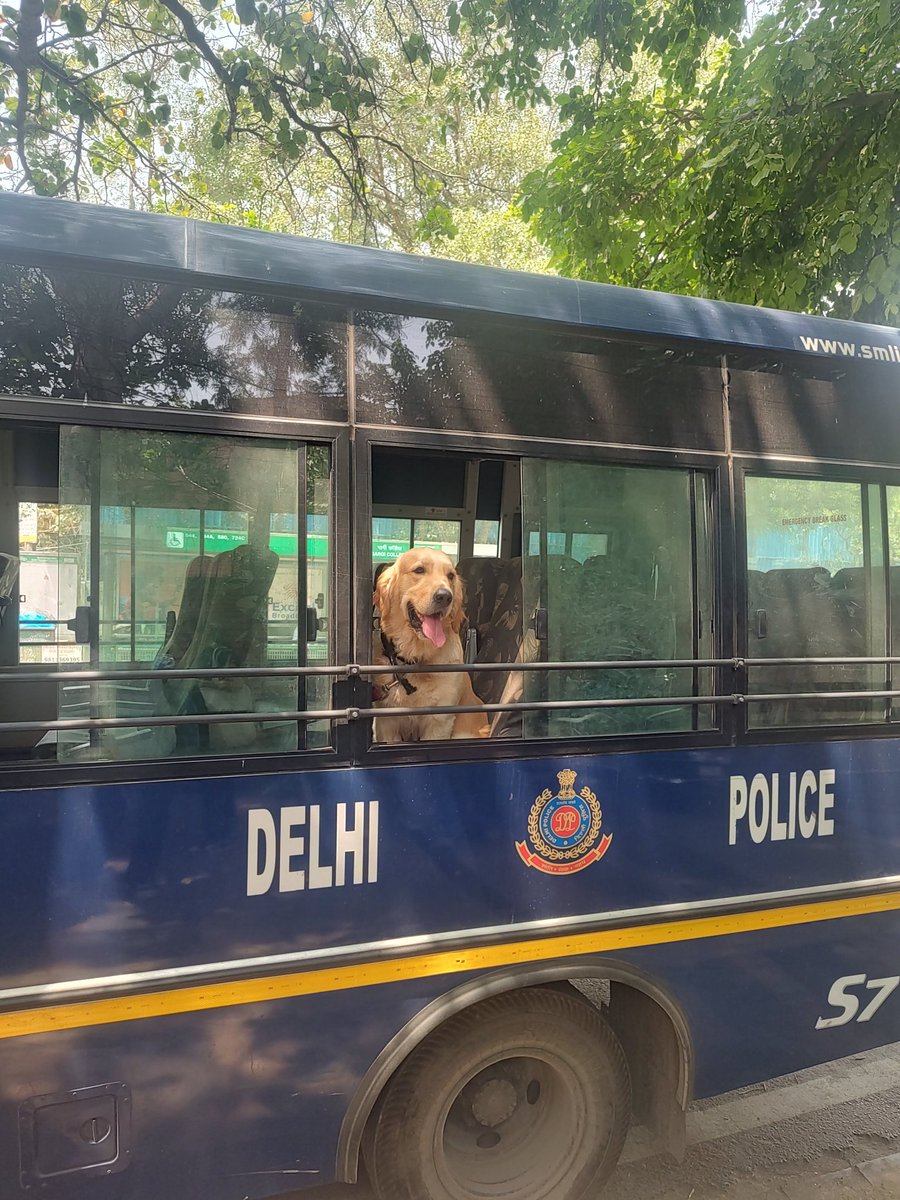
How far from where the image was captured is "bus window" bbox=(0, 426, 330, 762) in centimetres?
240

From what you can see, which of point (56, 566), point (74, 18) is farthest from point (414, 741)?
point (74, 18)

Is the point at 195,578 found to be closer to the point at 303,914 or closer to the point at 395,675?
the point at 395,675

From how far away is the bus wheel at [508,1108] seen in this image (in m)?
2.61

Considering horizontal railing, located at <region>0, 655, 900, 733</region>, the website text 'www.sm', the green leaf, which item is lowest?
horizontal railing, located at <region>0, 655, 900, 733</region>

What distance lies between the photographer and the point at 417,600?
3.10 m

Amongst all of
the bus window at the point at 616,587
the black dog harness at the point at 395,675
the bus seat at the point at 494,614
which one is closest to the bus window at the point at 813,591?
the bus window at the point at 616,587

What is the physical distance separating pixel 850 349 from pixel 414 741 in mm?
2343

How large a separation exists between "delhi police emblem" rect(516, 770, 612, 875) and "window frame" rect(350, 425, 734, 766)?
137mm

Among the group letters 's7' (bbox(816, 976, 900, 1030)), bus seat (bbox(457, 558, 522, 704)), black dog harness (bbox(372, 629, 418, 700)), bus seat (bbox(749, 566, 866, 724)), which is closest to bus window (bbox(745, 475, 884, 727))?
bus seat (bbox(749, 566, 866, 724))

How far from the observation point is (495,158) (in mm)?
19141

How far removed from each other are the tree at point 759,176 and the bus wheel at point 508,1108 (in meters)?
5.55

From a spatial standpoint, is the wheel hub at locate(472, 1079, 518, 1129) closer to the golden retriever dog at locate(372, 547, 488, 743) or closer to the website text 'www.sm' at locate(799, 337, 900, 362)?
the golden retriever dog at locate(372, 547, 488, 743)

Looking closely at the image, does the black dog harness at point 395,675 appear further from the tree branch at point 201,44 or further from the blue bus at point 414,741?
the tree branch at point 201,44

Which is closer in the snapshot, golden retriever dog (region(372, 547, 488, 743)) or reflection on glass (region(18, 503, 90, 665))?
reflection on glass (region(18, 503, 90, 665))
